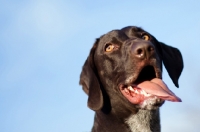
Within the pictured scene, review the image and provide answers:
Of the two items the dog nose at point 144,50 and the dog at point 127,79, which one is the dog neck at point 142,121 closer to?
the dog at point 127,79

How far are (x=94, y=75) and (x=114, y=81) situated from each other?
1.24 feet

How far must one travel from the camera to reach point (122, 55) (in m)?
Result: 6.48

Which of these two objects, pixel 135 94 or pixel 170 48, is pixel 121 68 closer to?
pixel 135 94

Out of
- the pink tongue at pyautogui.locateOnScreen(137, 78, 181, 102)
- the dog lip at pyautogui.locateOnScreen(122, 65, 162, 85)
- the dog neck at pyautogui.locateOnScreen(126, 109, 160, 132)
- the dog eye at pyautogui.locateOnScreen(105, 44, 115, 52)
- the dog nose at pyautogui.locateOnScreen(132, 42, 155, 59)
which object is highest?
the dog eye at pyautogui.locateOnScreen(105, 44, 115, 52)

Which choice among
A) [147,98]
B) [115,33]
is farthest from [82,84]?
[147,98]

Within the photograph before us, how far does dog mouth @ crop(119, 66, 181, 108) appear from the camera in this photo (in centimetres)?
584

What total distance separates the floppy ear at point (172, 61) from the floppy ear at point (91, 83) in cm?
111

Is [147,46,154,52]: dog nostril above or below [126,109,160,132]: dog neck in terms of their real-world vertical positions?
above

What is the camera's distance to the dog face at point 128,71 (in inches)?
237

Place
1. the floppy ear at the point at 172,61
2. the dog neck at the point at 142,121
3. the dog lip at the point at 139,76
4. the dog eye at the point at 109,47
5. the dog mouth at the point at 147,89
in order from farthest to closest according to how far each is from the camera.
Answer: the floppy ear at the point at 172,61
the dog eye at the point at 109,47
the dog neck at the point at 142,121
the dog lip at the point at 139,76
the dog mouth at the point at 147,89

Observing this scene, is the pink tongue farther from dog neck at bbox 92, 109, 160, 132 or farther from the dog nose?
dog neck at bbox 92, 109, 160, 132

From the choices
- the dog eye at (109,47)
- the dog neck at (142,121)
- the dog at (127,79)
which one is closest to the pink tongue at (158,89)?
the dog at (127,79)

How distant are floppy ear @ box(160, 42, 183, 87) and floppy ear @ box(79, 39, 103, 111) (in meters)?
1.11

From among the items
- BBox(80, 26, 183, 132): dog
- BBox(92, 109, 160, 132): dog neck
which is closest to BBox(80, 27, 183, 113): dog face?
BBox(80, 26, 183, 132): dog
